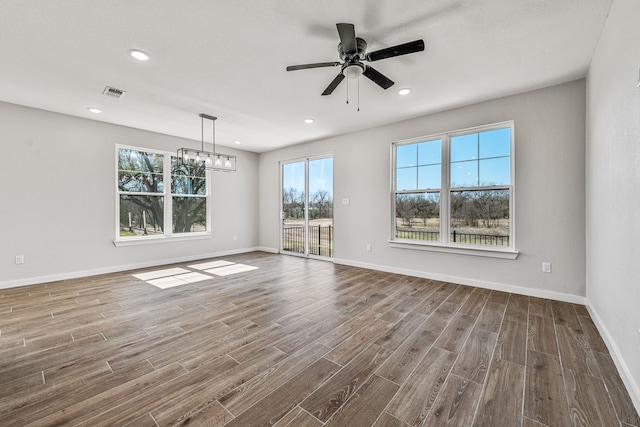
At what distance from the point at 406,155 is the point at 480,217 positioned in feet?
5.25

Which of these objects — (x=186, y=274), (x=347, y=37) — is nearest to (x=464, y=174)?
(x=347, y=37)

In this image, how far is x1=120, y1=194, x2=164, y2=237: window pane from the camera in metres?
5.11

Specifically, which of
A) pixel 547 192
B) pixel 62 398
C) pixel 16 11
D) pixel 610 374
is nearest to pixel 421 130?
pixel 547 192

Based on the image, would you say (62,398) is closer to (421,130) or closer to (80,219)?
(80,219)

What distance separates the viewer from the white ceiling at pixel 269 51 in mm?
2119

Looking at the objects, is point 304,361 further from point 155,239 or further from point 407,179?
point 155,239

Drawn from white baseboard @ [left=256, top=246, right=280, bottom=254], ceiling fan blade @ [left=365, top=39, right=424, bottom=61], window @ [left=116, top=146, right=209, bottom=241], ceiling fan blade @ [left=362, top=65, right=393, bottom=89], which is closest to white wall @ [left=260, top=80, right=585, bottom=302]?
ceiling fan blade @ [left=362, top=65, right=393, bottom=89]

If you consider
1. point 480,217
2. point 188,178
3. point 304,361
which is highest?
point 188,178

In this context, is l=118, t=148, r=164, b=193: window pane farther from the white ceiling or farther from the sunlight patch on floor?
the sunlight patch on floor

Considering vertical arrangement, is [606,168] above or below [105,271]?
above

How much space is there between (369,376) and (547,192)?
10.9 ft

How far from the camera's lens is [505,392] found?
1.74 m

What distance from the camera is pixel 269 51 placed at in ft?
8.71

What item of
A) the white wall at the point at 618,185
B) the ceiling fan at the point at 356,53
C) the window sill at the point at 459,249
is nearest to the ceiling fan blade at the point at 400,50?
the ceiling fan at the point at 356,53
